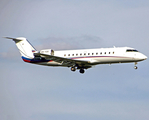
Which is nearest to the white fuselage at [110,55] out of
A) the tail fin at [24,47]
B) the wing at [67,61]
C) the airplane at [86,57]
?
the airplane at [86,57]

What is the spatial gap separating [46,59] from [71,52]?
4.68m

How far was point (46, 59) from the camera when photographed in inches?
2199

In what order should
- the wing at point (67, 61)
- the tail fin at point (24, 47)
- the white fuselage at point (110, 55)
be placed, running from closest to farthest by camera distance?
the white fuselage at point (110, 55) < the wing at point (67, 61) < the tail fin at point (24, 47)

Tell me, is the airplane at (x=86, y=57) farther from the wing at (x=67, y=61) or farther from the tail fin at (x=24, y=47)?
the tail fin at (x=24, y=47)

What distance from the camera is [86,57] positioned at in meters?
54.6

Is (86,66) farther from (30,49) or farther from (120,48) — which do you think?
(30,49)

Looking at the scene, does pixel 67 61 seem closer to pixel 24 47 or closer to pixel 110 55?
pixel 110 55

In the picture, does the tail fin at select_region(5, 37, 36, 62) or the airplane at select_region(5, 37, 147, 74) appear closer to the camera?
the airplane at select_region(5, 37, 147, 74)

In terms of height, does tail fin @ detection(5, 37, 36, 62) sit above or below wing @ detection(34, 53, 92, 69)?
above

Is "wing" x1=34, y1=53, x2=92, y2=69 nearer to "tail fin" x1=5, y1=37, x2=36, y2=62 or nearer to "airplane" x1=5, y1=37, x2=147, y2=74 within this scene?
"airplane" x1=5, y1=37, x2=147, y2=74

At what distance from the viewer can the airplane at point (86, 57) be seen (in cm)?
5309

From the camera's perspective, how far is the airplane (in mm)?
53094

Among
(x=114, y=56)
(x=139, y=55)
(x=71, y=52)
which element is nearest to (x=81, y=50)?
(x=71, y=52)

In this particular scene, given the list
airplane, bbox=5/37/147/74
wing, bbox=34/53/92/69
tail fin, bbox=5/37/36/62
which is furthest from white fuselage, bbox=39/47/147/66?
tail fin, bbox=5/37/36/62
